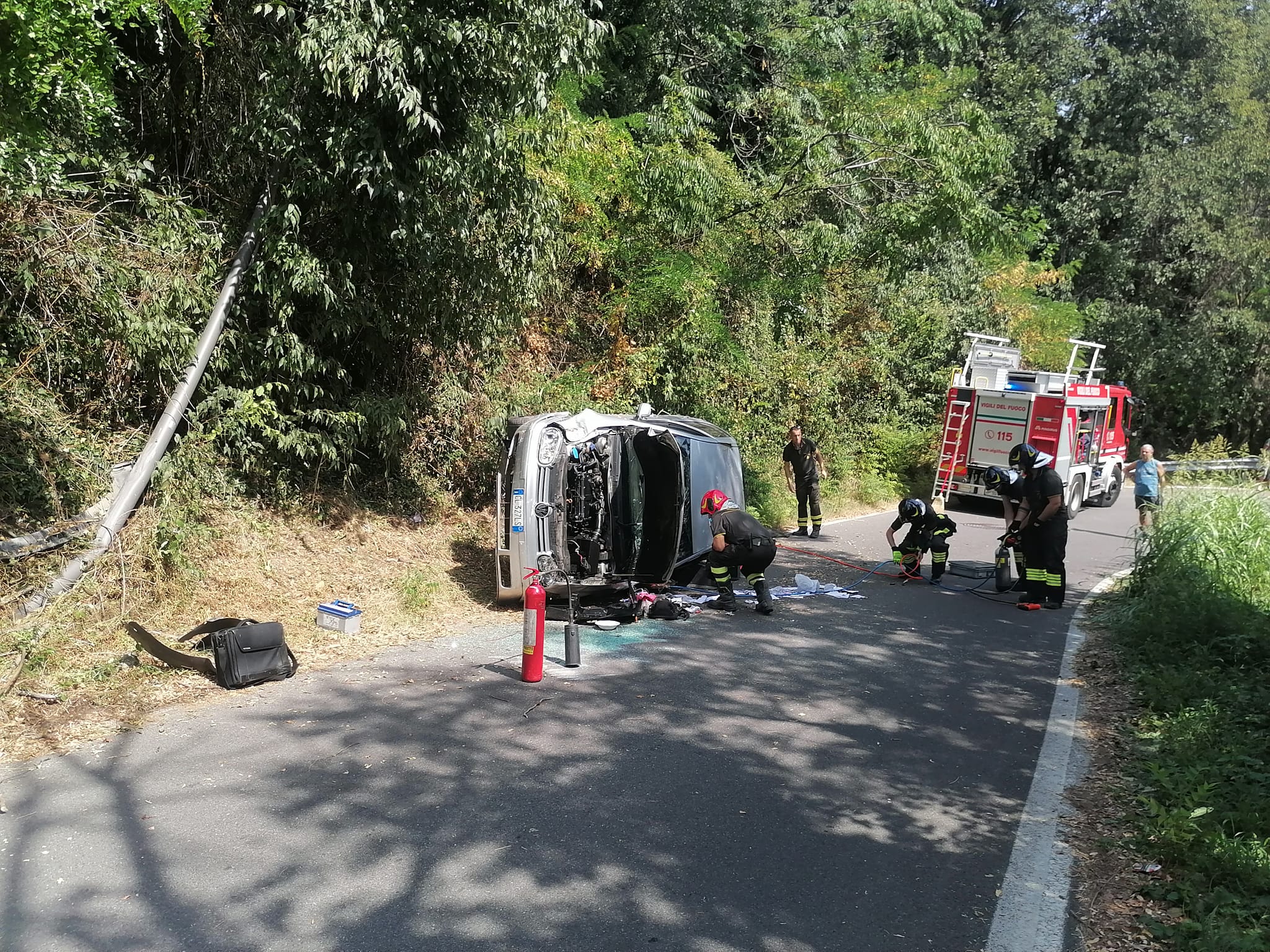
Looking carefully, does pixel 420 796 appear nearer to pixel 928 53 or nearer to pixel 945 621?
→ pixel 945 621

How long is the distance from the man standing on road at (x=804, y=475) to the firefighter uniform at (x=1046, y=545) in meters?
4.27

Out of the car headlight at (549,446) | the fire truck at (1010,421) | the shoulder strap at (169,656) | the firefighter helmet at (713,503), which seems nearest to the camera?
the shoulder strap at (169,656)

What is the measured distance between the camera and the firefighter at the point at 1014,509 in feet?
37.1

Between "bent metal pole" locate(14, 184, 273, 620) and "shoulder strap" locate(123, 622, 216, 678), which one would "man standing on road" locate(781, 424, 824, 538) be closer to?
"bent metal pole" locate(14, 184, 273, 620)

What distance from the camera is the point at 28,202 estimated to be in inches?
299

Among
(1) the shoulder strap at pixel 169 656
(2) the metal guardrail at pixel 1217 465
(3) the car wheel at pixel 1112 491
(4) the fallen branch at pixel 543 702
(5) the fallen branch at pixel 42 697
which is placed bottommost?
(4) the fallen branch at pixel 543 702

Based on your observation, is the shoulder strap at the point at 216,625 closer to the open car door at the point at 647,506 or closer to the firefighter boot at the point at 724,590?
the open car door at the point at 647,506

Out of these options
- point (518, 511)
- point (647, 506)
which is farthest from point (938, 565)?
point (518, 511)

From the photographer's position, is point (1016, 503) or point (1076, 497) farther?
point (1076, 497)

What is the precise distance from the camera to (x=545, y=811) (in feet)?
16.7

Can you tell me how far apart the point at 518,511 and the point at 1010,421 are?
476 inches

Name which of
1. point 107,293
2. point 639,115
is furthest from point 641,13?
point 107,293

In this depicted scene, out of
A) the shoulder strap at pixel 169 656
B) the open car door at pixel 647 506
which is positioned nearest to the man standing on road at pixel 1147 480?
the open car door at pixel 647 506

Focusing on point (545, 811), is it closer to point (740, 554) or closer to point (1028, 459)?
point (740, 554)
